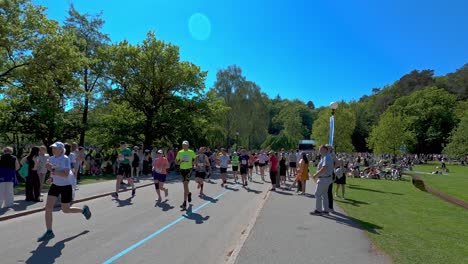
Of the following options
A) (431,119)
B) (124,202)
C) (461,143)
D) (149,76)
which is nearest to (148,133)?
(149,76)

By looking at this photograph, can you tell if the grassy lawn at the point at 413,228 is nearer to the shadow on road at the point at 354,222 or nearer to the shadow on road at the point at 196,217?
the shadow on road at the point at 354,222

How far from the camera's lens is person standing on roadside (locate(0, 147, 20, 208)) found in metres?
10.7

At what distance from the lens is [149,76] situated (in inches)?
1348

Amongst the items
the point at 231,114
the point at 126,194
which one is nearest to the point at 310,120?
the point at 231,114

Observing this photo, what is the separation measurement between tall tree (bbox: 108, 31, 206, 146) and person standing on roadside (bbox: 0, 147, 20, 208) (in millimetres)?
22310

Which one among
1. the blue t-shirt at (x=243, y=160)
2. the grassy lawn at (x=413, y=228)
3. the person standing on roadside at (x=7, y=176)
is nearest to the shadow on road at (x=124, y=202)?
the person standing on roadside at (x=7, y=176)

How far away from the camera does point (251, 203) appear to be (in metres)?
13.6

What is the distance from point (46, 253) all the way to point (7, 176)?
212 inches

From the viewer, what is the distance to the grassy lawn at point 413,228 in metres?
6.90

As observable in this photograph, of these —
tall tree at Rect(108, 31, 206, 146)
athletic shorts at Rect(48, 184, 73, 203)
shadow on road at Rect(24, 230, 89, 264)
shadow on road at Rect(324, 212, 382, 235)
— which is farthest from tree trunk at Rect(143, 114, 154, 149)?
shadow on road at Rect(24, 230, 89, 264)

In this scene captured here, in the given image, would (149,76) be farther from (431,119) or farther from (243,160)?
(431,119)

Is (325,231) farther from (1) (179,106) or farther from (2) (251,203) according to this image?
(1) (179,106)

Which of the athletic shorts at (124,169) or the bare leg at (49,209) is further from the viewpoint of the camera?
the athletic shorts at (124,169)

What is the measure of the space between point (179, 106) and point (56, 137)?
1170 cm
